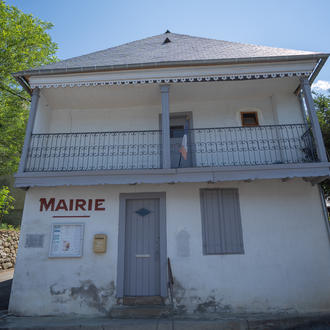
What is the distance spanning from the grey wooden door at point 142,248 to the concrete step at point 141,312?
40cm

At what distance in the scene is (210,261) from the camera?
594cm

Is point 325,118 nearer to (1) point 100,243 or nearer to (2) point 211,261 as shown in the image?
(2) point 211,261

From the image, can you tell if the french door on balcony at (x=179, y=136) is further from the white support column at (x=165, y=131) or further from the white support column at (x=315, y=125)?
the white support column at (x=315, y=125)

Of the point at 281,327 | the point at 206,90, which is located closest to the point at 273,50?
the point at 206,90

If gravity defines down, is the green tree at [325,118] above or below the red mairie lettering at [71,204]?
above

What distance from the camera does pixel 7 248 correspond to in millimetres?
11453

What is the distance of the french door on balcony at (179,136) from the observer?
736 cm

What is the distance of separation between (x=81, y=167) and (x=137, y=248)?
9.71 feet

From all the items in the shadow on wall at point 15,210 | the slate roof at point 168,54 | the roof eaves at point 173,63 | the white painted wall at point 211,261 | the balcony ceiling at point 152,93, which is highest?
the slate roof at point 168,54

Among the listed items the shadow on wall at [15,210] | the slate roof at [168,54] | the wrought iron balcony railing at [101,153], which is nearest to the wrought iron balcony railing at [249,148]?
the wrought iron balcony railing at [101,153]

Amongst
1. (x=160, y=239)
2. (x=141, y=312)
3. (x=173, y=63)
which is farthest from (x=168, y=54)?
(x=141, y=312)

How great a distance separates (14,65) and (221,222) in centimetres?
1046

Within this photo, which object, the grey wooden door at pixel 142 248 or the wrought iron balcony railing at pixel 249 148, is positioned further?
the wrought iron balcony railing at pixel 249 148

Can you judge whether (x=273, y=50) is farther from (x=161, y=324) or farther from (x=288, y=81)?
(x=161, y=324)
